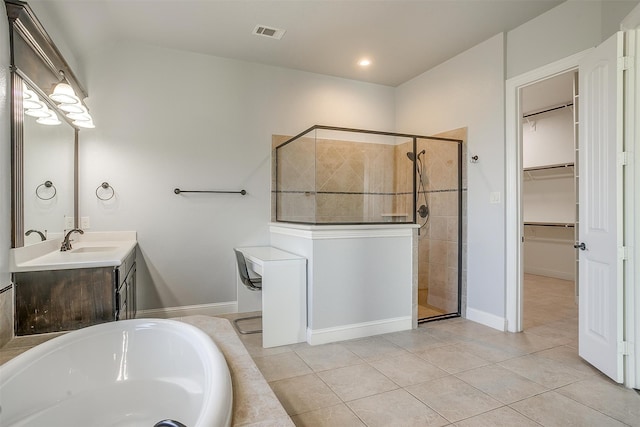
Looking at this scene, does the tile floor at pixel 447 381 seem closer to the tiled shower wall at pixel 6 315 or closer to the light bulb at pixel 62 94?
the tiled shower wall at pixel 6 315

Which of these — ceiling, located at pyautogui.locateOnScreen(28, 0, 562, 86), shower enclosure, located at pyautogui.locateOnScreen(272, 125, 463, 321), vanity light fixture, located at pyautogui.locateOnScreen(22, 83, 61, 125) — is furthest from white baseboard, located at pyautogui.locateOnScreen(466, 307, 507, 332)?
vanity light fixture, located at pyautogui.locateOnScreen(22, 83, 61, 125)

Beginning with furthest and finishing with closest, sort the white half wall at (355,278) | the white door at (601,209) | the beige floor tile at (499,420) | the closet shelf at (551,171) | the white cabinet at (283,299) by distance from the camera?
1. the closet shelf at (551,171)
2. the white half wall at (355,278)
3. the white cabinet at (283,299)
4. the white door at (601,209)
5. the beige floor tile at (499,420)

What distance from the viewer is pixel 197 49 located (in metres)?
3.55

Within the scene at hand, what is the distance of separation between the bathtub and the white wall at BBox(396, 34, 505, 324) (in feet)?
9.06

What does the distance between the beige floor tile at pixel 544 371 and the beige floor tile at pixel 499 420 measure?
49 centimetres

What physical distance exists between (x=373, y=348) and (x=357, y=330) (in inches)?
10.6

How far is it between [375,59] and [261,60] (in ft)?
4.13

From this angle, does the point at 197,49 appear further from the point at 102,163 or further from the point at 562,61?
the point at 562,61

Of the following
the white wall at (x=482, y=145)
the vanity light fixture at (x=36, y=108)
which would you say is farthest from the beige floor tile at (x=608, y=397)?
the vanity light fixture at (x=36, y=108)

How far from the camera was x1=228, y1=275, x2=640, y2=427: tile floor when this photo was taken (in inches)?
73.2

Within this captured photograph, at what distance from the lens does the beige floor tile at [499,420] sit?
1782 mm

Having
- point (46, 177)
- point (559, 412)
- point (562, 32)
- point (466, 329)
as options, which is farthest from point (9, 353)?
point (562, 32)

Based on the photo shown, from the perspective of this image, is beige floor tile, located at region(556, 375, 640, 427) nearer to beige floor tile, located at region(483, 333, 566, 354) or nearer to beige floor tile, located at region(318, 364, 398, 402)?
beige floor tile, located at region(483, 333, 566, 354)

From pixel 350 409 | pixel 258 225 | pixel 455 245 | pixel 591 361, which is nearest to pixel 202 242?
pixel 258 225
